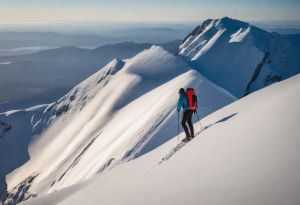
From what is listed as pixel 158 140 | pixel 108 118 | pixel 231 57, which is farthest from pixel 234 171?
pixel 231 57

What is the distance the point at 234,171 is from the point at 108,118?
61907 mm

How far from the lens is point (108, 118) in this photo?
68812mm

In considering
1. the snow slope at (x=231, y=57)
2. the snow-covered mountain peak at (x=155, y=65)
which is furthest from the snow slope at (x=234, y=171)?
the snow slope at (x=231, y=57)

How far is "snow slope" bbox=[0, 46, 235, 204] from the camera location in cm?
3412

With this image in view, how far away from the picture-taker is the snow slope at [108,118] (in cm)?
3412

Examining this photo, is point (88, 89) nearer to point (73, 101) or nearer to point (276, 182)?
point (73, 101)

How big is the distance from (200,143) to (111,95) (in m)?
72.8

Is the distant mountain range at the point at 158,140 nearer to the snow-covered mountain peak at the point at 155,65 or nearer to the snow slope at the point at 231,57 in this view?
the snow-covered mountain peak at the point at 155,65

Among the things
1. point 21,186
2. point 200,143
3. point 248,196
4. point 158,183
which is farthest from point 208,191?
point 21,186

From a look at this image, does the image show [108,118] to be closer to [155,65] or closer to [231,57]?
[155,65]

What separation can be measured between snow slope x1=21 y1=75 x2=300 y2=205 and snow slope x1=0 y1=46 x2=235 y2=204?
16260mm

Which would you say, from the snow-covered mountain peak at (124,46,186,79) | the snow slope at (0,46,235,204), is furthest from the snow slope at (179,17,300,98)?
the snow slope at (0,46,235,204)

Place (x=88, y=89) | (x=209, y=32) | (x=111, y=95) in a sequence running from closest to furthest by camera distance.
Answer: (x=111, y=95), (x=88, y=89), (x=209, y=32)

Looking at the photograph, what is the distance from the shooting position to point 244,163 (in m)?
7.90
